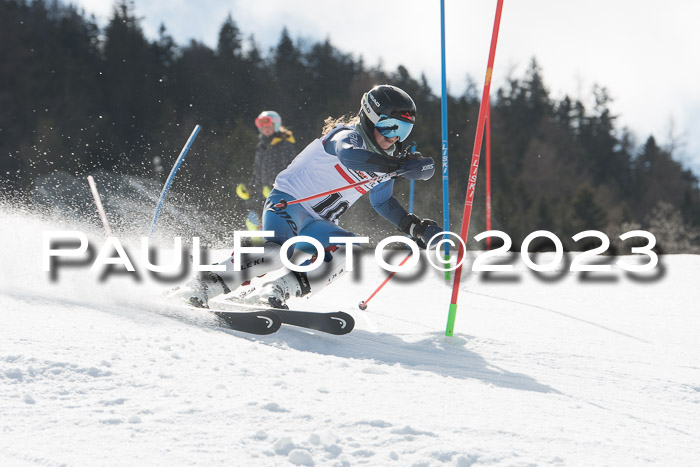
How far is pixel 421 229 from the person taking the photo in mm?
3568

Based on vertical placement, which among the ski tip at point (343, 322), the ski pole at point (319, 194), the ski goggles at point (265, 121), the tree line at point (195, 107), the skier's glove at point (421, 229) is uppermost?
the tree line at point (195, 107)

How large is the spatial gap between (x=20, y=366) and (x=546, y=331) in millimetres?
2841

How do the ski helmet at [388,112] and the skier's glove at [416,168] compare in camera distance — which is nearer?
the skier's glove at [416,168]

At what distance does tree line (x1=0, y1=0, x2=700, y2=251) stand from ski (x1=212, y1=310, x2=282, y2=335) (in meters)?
21.8

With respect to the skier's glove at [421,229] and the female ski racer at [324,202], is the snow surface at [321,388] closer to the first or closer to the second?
the female ski racer at [324,202]

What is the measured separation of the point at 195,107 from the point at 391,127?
33.1m

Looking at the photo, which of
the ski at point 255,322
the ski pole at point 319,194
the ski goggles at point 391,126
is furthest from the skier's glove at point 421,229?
the ski at point 255,322

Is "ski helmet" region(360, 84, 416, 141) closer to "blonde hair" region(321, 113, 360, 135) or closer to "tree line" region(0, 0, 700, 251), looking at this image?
"blonde hair" region(321, 113, 360, 135)

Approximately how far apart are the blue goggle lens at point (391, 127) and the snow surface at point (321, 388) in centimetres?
109

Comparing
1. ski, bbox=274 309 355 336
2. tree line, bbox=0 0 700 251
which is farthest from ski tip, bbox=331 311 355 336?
tree line, bbox=0 0 700 251

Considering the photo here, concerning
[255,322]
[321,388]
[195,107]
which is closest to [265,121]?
[255,322]

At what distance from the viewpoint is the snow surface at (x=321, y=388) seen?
1549 millimetres

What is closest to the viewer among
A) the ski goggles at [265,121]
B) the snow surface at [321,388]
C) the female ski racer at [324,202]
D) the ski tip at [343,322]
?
the snow surface at [321,388]

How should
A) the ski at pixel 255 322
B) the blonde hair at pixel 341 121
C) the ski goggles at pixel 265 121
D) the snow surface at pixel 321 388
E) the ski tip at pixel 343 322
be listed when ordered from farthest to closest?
the ski goggles at pixel 265 121 < the blonde hair at pixel 341 121 < the ski tip at pixel 343 322 < the ski at pixel 255 322 < the snow surface at pixel 321 388
